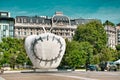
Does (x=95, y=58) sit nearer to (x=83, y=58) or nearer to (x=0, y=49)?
(x=83, y=58)

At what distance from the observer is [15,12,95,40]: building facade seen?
172m

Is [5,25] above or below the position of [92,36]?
above

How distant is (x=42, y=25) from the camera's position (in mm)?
174125

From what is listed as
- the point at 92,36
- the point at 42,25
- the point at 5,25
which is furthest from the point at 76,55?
the point at 42,25

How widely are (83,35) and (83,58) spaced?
3089 centimetres

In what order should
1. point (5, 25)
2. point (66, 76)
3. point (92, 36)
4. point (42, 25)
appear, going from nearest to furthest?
point (66, 76) → point (92, 36) → point (5, 25) → point (42, 25)

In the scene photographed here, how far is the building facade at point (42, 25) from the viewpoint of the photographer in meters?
172

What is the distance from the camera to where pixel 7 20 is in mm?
144875

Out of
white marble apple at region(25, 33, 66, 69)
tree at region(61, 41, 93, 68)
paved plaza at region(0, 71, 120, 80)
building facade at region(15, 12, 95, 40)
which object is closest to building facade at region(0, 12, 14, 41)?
building facade at region(15, 12, 95, 40)

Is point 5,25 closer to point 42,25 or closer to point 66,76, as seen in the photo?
point 42,25

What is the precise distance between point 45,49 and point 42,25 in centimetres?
12109

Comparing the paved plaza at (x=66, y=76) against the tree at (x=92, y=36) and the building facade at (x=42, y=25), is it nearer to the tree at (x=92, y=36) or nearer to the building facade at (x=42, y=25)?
the tree at (x=92, y=36)

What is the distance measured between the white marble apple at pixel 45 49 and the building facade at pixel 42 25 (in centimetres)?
11487

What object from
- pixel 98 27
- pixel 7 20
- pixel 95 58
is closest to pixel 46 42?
pixel 95 58
